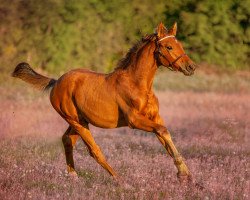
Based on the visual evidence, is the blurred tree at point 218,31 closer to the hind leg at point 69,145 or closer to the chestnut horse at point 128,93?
the hind leg at point 69,145

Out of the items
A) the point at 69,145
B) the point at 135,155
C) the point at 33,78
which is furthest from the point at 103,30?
the point at 69,145

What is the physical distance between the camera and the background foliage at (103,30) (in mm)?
32125

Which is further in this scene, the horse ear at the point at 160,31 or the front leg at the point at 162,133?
the horse ear at the point at 160,31

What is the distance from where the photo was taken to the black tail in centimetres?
923

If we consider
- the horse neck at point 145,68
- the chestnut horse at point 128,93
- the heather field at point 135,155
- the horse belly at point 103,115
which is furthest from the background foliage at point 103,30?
the horse neck at point 145,68

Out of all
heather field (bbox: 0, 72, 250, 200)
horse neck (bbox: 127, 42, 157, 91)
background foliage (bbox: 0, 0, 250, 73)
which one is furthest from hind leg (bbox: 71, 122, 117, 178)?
background foliage (bbox: 0, 0, 250, 73)

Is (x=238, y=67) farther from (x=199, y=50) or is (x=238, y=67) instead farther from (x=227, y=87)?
(x=227, y=87)

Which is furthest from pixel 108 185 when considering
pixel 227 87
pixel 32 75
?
pixel 227 87

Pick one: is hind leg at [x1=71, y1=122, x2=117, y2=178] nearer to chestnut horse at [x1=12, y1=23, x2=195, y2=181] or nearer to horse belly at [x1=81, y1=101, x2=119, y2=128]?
chestnut horse at [x1=12, y1=23, x2=195, y2=181]

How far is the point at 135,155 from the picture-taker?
10.4 meters

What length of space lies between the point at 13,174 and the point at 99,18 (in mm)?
26343

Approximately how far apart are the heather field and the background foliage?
34.9ft

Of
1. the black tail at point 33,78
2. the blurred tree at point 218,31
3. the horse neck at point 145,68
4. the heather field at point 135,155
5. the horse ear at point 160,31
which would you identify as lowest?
the blurred tree at point 218,31

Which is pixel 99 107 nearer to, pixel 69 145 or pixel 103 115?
pixel 103 115
